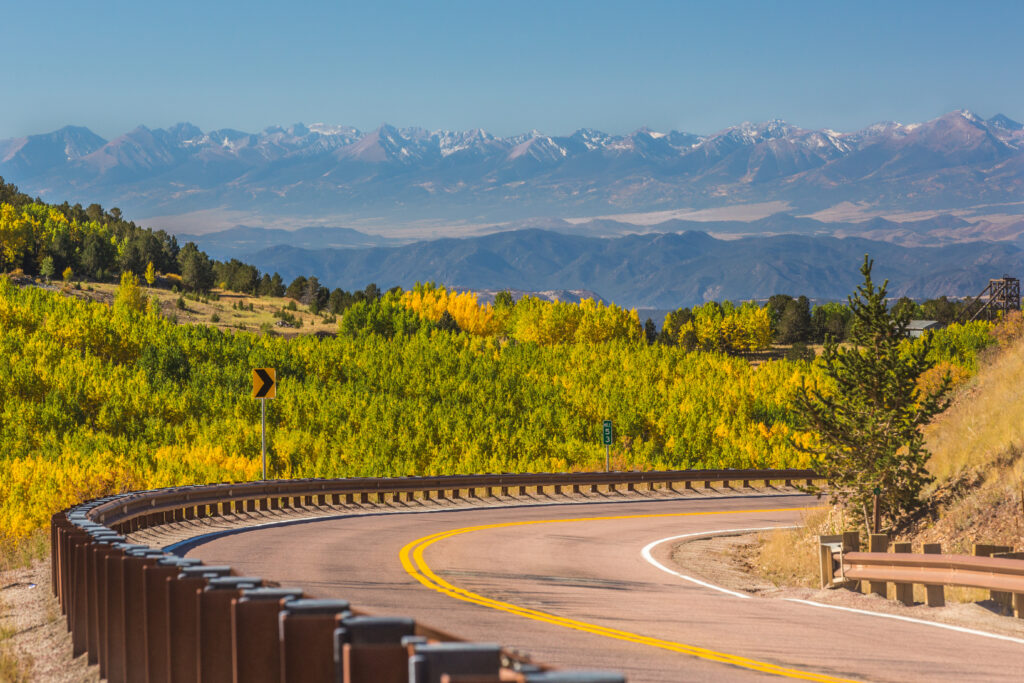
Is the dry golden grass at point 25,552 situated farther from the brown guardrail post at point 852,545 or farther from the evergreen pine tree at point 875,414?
the evergreen pine tree at point 875,414

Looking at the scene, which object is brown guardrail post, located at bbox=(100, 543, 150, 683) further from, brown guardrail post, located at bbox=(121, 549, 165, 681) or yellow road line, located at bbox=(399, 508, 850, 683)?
yellow road line, located at bbox=(399, 508, 850, 683)

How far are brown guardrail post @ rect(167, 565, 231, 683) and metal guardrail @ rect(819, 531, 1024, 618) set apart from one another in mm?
8722

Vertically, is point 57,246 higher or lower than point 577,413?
higher

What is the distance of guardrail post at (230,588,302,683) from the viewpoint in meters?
4.93

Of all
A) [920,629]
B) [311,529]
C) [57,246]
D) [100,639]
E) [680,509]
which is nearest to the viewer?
[100,639]

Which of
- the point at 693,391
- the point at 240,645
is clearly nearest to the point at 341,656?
the point at 240,645

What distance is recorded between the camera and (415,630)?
171 inches

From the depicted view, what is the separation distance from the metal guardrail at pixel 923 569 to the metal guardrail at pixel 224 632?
841 cm

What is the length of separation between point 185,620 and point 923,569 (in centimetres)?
946

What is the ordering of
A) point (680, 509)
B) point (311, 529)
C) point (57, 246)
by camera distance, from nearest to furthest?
point (311, 529)
point (680, 509)
point (57, 246)

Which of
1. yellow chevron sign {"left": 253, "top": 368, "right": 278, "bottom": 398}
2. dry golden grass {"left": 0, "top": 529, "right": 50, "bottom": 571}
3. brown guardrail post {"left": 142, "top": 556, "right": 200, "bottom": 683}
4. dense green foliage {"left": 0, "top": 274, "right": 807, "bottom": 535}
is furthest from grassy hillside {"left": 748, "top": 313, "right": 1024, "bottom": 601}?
dense green foliage {"left": 0, "top": 274, "right": 807, "bottom": 535}

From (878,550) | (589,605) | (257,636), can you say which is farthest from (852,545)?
(257,636)

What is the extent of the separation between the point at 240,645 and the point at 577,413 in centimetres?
8641

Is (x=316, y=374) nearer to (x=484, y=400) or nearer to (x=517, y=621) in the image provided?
(x=484, y=400)
